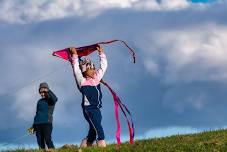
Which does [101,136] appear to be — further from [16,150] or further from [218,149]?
[218,149]

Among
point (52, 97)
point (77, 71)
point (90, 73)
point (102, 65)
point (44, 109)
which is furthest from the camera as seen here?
point (44, 109)

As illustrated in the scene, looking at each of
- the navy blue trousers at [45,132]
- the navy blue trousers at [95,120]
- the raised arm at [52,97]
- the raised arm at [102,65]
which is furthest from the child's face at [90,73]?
the navy blue trousers at [45,132]

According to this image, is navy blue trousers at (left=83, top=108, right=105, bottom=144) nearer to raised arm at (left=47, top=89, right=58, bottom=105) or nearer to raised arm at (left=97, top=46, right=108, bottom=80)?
raised arm at (left=97, top=46, right=108, bottom=80)

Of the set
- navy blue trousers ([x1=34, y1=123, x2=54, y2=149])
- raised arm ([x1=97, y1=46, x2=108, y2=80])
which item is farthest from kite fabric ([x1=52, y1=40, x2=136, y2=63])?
navy blue trousers ([x1=34, y1=123, x2=54, y2=149])

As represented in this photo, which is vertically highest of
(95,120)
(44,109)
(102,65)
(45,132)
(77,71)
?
(102,65)

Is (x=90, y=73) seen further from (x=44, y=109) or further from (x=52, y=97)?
(x=44, y=109)

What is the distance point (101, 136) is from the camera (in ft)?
63.5

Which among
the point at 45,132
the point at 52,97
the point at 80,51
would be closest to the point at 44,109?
the point at 52,97

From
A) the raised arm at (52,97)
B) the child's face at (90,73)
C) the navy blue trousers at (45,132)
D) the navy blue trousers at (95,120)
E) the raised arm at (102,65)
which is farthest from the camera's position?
the navy blue trousers at (45,132)

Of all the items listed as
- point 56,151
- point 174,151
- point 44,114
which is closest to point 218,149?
point 174,151

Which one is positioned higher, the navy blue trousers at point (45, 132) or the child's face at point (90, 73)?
the child's face at point (90, 73)

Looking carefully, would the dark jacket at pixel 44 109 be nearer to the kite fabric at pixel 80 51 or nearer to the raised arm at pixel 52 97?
the raised arm at pixel 52 97

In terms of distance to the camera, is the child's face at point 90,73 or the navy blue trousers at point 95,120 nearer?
the navy blue trousers at point 95,120

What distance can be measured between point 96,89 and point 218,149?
168 inches
